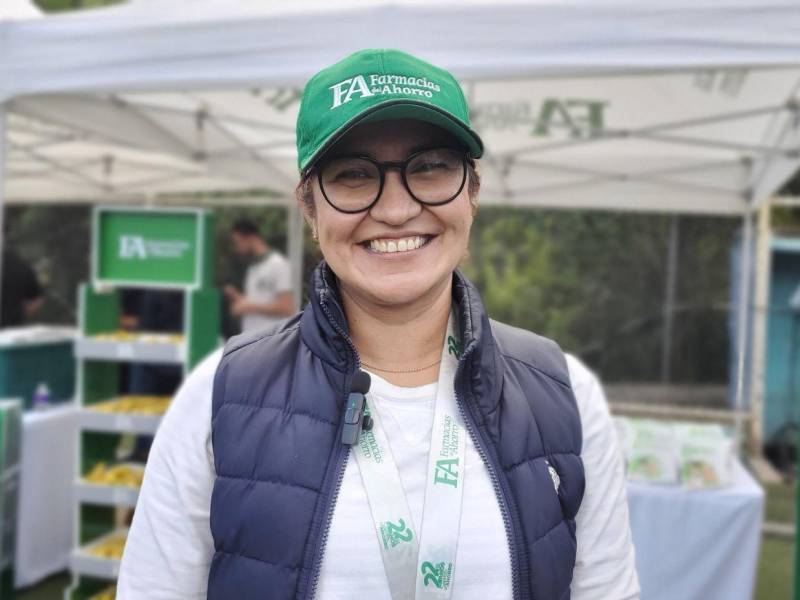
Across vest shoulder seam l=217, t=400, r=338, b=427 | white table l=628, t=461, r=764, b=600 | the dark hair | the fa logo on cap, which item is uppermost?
the dark hair

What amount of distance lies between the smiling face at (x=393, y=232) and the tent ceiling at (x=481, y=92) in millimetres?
1654

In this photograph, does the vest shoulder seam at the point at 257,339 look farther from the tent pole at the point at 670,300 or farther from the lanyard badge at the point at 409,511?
the tent pole at the point at 670,300

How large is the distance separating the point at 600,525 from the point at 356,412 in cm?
41

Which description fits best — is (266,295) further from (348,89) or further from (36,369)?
(348,89)

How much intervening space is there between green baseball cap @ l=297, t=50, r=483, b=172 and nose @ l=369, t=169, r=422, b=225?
88 millimetres

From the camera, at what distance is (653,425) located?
345cm

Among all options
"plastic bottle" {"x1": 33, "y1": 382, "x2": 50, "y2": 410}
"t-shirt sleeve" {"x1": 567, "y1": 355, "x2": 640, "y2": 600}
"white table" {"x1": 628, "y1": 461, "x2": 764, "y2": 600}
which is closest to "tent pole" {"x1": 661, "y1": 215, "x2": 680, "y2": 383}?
"white table" {"x1": 628, "y1": 461, "x2": 764, "y2": 600}

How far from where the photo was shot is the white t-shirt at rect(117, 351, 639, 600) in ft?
3.22

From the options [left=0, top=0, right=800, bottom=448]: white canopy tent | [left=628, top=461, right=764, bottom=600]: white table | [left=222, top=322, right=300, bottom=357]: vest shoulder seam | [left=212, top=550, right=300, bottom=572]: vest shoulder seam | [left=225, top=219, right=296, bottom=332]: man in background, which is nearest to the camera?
[left=212, top=550, right=300, bottom=572]: vest shoulder seam

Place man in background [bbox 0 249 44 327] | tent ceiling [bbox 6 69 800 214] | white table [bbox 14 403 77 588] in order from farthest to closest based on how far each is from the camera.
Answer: man in background [bbox 0 249 44 327] < tent ceiling [bbox 6 69 800 214] < white table [bbox 14 403 77 588]

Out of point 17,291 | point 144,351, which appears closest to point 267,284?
point 17,291

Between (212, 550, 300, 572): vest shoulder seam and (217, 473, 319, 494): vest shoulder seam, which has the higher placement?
(217, 473, 319, 494): vest shoulder seam

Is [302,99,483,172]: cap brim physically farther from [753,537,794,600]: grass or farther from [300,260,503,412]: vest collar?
[753,537,794,600]: grass

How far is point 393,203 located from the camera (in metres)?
1.03
